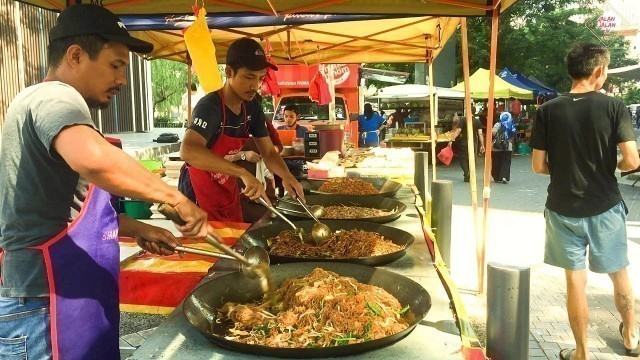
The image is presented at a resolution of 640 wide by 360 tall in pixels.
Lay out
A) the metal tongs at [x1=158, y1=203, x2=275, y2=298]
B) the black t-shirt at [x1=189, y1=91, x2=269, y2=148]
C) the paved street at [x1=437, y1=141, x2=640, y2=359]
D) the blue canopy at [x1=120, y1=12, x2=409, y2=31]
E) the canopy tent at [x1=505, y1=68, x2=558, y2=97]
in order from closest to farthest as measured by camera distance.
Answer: the metal tongs at [x1=158, y1=203, x2=275, y2=298] < the black t-shirt at [x1=189, y1=91, x2=269, y2=148] < the paved street at [x1=437, y1=141, x2=640, y2=359] < the blue canopy at [x1=120, y1=12, x2=409, y2=31] < the canopy tent at [x1=505, y1=68, x2=558, y2=97]

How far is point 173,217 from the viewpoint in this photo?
1.53m

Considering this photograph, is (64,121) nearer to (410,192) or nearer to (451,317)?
(451,317)

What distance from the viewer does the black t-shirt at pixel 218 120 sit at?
2910 millimetres

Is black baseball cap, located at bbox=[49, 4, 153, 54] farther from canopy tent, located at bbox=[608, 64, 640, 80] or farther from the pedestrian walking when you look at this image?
canopy tent, located at bbox=[608, 64, 640, 80]

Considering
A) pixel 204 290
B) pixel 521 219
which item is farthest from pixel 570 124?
pixel 521 219

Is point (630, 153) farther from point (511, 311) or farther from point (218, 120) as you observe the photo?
point (218, 120)

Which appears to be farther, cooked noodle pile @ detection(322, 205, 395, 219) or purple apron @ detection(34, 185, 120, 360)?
cooked noodle pile @ detection(322, 205, 395, 219)

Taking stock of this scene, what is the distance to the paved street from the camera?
396cm

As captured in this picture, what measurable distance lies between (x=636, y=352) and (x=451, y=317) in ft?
9.07

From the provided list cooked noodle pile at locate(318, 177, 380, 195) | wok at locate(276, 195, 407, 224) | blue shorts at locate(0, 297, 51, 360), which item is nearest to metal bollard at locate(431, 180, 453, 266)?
wok at locate(276, 195, 407, 224)

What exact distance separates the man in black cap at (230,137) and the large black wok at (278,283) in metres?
0.77

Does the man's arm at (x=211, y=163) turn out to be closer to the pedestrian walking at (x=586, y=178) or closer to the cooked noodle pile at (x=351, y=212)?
the cooked noodle pile at (x=351, y=212)

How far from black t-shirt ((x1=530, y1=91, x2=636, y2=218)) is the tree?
2415cm

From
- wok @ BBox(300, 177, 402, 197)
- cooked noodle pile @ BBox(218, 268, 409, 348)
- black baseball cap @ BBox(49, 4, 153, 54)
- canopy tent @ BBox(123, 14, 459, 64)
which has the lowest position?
cooked noodle pile @ BBox(218, 268, 409, 348)
